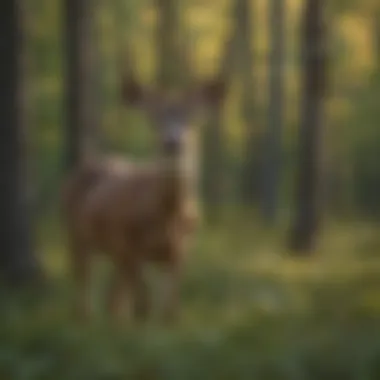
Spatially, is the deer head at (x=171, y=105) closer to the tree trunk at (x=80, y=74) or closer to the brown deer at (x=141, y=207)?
the brown deer at (x=141, y=207)

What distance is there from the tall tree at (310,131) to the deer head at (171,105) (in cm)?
27

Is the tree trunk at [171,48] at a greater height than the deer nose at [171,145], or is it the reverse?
the tree trunk at [171,48]

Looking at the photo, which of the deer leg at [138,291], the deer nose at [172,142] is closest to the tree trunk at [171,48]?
the deer nose at [172,142]

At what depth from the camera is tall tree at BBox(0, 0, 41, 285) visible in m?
2.79

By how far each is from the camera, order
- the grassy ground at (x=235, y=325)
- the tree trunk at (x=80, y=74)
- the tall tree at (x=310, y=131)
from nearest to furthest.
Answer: the grassy ground at (x=235, y=325), the tall tree at (x=310, y=131), the tree trunk at (x=80, y=74)

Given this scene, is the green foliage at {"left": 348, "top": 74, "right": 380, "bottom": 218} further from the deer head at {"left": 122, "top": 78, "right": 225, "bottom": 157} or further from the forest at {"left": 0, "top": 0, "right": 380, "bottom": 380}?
the deer head at {"left": 122, "top": 78, "right": 225, "bottom": 157}

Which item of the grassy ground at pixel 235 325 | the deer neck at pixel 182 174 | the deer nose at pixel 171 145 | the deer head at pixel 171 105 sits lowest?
the grassy ground at pixel 235 325

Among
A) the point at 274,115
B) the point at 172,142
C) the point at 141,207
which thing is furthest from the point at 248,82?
the point at 141,207

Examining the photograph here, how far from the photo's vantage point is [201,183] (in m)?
2.71

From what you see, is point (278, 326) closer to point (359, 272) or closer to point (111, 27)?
point (359, 272)

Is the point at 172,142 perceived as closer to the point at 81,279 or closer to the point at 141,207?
the point at 141,207

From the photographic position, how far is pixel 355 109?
9.00 ft

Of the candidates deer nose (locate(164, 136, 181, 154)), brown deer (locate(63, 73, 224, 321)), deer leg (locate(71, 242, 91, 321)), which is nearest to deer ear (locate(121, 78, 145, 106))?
brown deer (locate(63, 73, 224, 321))

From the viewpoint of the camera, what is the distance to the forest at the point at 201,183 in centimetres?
262
